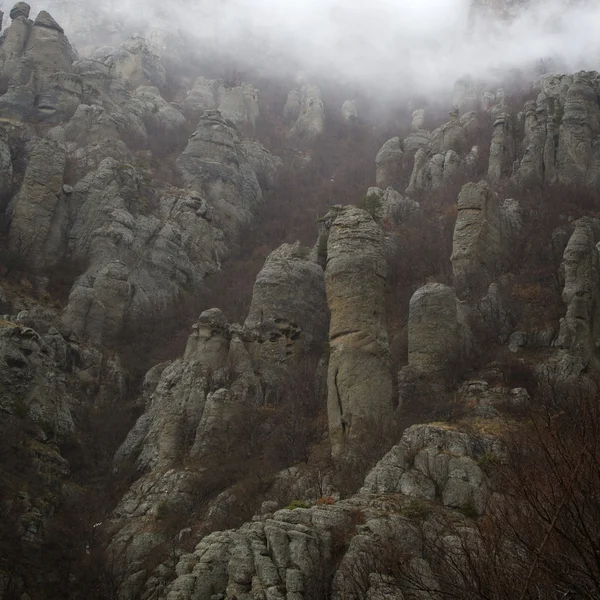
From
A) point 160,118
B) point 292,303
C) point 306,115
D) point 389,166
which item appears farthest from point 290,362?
point 306,115

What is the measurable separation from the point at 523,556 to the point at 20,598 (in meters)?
14.8

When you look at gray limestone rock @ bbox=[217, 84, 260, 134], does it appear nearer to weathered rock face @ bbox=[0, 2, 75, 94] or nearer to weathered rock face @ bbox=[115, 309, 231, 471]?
weathered rock face @ bbox=[0, 2, 75, 94]

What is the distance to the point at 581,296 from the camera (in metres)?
27.6

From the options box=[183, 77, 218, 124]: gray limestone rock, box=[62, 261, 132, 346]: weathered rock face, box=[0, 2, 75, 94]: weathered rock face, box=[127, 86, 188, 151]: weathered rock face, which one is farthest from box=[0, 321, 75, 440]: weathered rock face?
box=[183, 77, 218, 124]: gray limestone rock

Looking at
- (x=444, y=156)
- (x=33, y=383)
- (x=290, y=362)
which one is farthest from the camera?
(x=444, y=156)

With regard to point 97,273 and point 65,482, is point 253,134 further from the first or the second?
point 65,482

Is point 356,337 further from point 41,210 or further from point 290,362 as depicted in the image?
point 41,210

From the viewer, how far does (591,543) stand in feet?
27.6

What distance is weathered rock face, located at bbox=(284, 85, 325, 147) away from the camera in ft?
254

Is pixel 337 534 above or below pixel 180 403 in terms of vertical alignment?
below

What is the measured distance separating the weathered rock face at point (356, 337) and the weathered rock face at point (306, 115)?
2019 inches

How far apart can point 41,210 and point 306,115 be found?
47.9 metres

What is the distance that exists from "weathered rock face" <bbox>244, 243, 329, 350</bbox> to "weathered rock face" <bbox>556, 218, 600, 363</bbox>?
11406 millimetres

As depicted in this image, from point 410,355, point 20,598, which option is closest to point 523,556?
point 20,598
